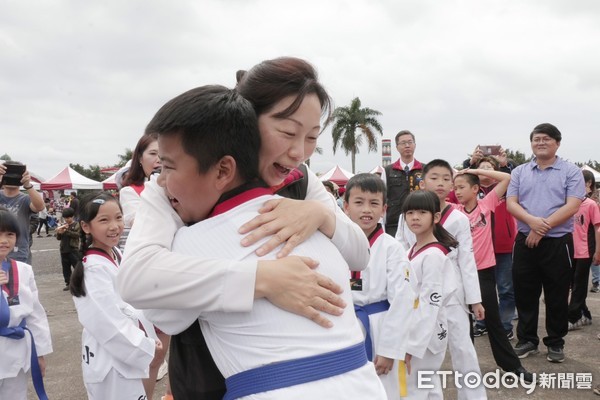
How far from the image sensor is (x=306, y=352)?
Answer: 96 centimetres

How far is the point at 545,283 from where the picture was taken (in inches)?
188

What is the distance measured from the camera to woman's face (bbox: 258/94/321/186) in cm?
126

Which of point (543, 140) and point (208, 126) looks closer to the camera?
point (208, 126)

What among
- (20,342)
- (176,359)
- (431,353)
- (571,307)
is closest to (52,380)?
(20,342)

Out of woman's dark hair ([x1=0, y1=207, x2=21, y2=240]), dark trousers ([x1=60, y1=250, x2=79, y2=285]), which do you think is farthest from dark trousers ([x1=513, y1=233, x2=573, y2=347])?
dark trousers ([x1=60, y1=250, x2=79, y2=285])

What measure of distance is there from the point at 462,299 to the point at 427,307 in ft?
2.54

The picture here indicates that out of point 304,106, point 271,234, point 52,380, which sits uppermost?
point 304,106

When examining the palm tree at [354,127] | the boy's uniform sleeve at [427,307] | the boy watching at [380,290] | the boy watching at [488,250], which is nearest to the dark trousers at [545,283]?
the boy watching at [488,250]

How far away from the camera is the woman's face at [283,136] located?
1.26 meters

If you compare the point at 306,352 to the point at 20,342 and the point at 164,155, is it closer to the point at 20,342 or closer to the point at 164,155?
the point at 164,155

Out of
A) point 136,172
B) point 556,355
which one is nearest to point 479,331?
point 556,355

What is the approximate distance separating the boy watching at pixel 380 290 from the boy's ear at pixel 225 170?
6.05 feet

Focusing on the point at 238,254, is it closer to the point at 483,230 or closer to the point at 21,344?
the point at 21,344

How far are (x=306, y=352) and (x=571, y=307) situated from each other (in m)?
6.05
